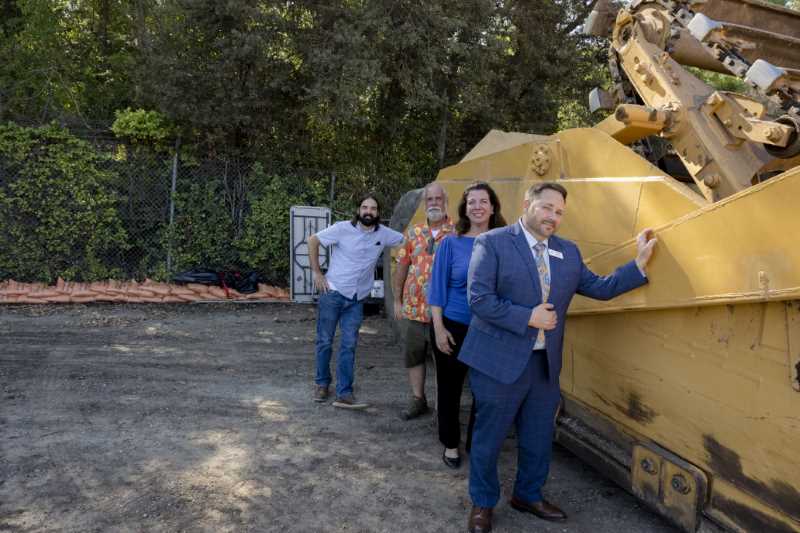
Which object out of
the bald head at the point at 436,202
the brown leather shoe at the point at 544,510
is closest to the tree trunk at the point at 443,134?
the bald head at the point at 436,202

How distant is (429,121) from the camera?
40.3 feet

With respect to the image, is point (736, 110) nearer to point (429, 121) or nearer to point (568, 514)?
point (568, 514)

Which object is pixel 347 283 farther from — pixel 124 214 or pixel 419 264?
pixel 124 214

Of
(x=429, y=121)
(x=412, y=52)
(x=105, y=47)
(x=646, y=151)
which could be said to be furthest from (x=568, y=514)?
(x=105, y=47)

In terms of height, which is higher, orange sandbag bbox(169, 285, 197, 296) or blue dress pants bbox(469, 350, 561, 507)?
orange sandbag bbox(169, 285, 197, 296)

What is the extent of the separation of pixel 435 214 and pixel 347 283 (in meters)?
1.05

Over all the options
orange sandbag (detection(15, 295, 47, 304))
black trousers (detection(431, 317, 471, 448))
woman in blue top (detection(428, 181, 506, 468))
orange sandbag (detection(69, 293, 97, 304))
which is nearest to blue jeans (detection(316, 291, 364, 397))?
black trousers (detection(431, 317, 471, 448))

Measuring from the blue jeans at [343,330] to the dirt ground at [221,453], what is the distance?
0.95ft

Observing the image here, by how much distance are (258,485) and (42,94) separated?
38.4ft

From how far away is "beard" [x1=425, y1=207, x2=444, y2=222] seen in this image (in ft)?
15.5

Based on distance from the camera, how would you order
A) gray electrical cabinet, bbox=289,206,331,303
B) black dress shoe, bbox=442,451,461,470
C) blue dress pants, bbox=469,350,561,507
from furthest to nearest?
gray electrical cabinet, bbox=289,206,331,303, black dress shoe, bbox=442,451,461,470, blue dress pants, bbox=469,350,561,507

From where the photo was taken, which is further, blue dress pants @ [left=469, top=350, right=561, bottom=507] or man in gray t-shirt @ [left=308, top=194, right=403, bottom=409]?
man in gray t-shirt @ [left=308, top=194, right=403, bottom=409]

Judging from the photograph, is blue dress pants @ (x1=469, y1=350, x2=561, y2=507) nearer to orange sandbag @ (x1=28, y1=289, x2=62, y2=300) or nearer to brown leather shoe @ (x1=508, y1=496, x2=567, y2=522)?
brown leather shoe @ (x1=508, y1=496, x2=567, y2=522)

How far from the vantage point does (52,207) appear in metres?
9.86
